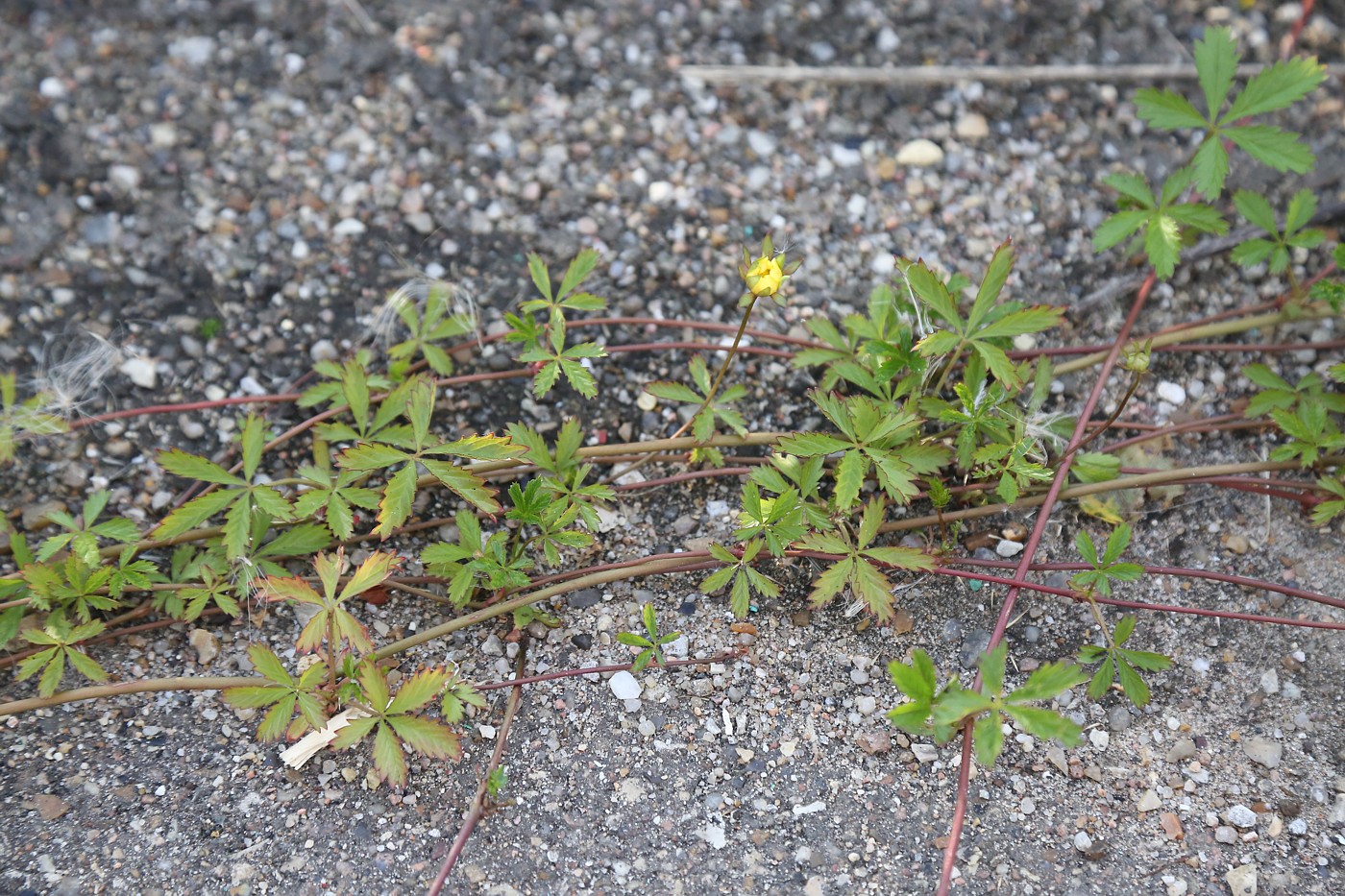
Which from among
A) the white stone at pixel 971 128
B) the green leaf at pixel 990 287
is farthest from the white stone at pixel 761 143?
the green leaf at pixel 990 287

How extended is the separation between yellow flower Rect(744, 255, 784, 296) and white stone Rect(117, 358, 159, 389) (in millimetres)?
1547

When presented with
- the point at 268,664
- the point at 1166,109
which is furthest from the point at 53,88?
the point at 1166,109

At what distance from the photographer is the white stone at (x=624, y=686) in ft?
7.00

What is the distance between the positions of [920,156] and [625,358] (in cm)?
104

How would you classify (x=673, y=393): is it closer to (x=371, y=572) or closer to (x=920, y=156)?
(x=371, y=572)

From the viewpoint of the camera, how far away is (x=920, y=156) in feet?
9.18

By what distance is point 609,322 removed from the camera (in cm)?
251

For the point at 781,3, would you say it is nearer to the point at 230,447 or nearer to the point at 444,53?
the point at 444,53

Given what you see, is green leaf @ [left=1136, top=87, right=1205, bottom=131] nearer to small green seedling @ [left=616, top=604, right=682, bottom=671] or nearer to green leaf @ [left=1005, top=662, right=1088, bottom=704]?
green leaf @ [left=1005, top=662, right=1088, bottom=704]

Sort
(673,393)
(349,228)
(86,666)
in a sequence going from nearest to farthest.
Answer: (86,666) → (673,393) → (349,228)

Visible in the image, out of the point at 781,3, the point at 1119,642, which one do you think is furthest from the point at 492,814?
the point at 781,3

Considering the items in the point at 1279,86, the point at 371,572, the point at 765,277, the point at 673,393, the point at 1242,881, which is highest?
the point at 1279,86

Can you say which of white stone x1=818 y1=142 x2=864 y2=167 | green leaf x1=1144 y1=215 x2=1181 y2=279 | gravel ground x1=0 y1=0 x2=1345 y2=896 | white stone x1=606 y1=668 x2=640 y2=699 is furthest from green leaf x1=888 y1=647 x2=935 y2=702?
white stone x1=818 y1=142 x2=864 y2=167

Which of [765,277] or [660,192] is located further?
[660,192]
